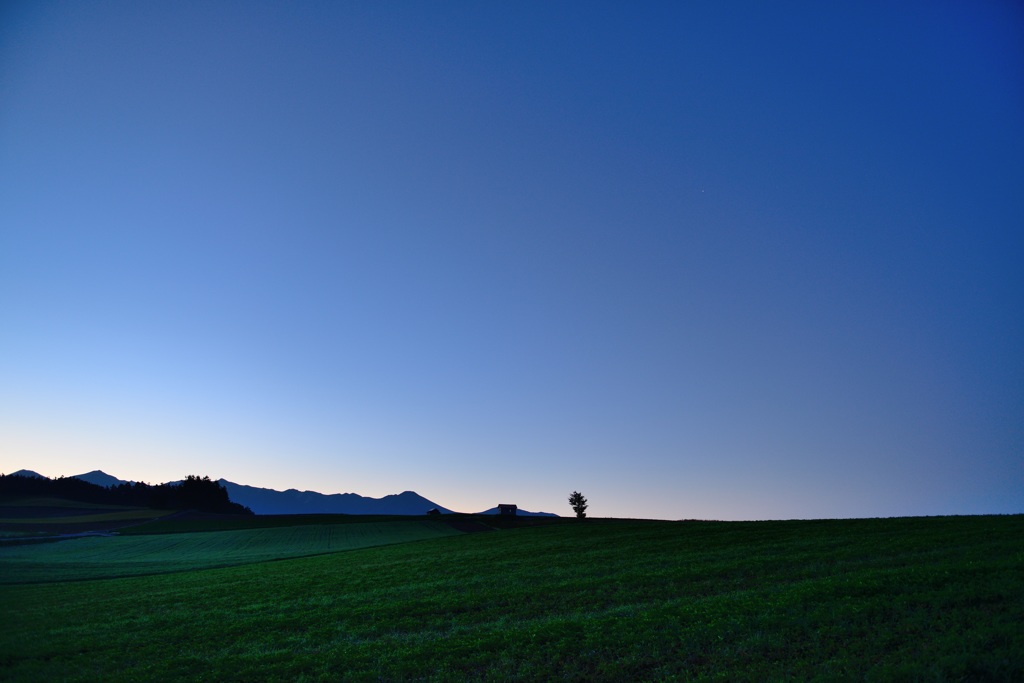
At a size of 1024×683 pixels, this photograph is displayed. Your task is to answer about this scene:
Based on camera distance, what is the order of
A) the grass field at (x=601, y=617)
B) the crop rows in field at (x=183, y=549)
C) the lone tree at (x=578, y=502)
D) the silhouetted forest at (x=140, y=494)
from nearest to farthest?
1. the grass field at (x=601, y=617)
2. the crop rows in field at (x=183, y=549)
3. the lone tree at (x=578, y=502)
4. the silhouetted forest at (x=140, y=494)

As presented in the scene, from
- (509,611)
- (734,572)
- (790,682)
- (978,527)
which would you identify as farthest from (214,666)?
(978,527)

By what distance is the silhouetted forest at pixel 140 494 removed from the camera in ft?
571

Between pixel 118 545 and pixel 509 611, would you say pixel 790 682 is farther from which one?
pixel 118 545

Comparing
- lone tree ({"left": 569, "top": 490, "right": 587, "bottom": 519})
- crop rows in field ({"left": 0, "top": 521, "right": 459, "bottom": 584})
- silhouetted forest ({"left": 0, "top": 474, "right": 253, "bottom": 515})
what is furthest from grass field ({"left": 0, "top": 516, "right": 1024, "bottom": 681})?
silhouetted forest ({"left": 0, "top": 474, "right": 253, "bottom": 515})

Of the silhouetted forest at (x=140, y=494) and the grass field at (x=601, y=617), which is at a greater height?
the grass field at (x=601, y=617)

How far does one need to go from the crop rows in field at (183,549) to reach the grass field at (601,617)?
41.1 ft

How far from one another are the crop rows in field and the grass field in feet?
41.1

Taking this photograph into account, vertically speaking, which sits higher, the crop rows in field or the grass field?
the grass field

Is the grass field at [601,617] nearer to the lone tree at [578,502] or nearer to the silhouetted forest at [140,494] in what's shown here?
the lone tree at [578,502]

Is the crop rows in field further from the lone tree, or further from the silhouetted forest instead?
the silhouetted forest

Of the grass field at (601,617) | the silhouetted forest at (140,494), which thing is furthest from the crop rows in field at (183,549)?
the silhouetted forest at (140,494)

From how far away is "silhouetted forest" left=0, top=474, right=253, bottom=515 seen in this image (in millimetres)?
174000

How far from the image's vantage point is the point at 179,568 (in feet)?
162

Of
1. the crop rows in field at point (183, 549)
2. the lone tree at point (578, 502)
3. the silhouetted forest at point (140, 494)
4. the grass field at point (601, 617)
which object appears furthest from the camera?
the silhouetted forest at point (140, 494)
